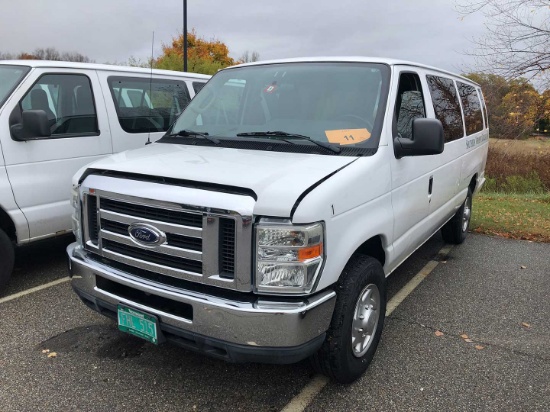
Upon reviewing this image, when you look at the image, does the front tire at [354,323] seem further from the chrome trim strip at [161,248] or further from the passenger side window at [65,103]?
the passenger side window at [65,103]

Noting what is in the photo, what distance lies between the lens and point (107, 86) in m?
5.06

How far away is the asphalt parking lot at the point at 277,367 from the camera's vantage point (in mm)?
2857

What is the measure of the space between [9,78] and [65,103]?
0.52m

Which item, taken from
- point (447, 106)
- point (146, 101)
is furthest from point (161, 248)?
point (447, 106)

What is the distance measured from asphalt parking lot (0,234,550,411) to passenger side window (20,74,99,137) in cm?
158

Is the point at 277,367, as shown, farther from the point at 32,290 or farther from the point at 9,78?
the point at 9,78

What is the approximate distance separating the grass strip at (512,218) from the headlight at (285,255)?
18.9 ft

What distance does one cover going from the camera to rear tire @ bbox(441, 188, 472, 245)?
6129 millimetres

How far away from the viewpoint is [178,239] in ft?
8.32

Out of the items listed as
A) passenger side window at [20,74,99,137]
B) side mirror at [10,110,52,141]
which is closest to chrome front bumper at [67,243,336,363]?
side mirror at [10,110,52,141]

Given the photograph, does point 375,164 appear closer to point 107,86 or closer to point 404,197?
point 404,197

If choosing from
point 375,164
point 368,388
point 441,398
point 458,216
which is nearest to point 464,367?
point 441,398

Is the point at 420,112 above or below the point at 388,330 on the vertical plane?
above

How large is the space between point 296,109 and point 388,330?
6.36ft
